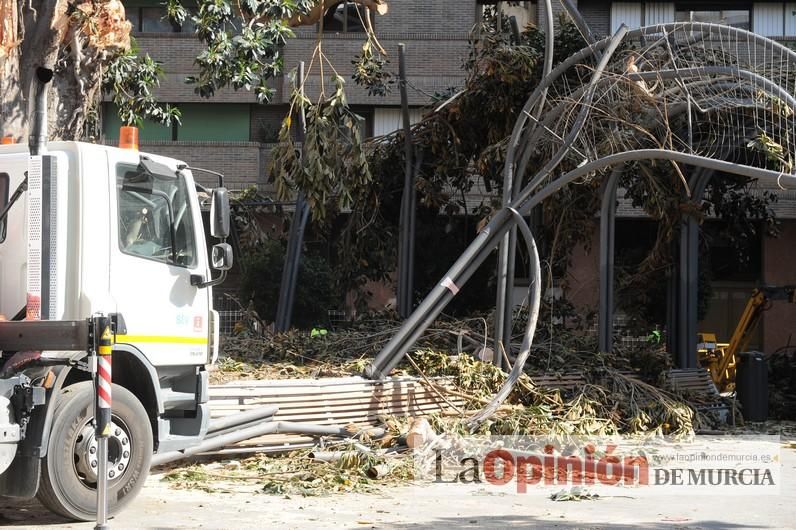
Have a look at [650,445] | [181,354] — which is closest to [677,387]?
[650,445]

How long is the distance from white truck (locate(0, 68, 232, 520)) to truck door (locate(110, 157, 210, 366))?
0.4 inches

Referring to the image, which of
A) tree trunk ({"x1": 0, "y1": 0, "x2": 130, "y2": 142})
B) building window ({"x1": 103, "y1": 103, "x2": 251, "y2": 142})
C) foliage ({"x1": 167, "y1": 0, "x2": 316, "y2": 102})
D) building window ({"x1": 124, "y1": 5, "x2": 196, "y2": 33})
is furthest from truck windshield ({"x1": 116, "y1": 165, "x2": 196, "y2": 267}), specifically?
building window ({"x1": 124, "y1": 5, "x2": 196, "y2": 33})

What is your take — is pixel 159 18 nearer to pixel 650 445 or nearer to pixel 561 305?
pixel 561 305

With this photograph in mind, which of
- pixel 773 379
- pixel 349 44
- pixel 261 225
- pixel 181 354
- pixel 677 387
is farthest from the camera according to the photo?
pixel 349 44

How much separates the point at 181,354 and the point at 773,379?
11729 millimetres

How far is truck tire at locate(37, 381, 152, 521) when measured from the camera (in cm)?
781

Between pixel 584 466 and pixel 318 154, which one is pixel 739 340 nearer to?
pixel 318 154

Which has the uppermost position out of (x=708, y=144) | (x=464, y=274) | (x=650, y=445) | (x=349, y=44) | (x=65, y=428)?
(x=349, y=44)

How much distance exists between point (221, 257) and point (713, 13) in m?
22.9

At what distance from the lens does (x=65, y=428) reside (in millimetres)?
7875

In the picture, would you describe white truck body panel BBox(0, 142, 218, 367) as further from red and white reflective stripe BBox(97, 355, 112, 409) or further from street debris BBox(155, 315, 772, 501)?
street debris BBox(155, 315, 772, 501)

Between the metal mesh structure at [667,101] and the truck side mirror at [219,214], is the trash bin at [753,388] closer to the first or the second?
the metal mesh structure at [667,101]

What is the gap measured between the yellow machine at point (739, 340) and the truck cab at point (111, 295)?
11.6 metres

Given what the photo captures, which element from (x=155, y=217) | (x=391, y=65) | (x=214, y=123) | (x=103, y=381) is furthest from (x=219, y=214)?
(x=214, y=123)
